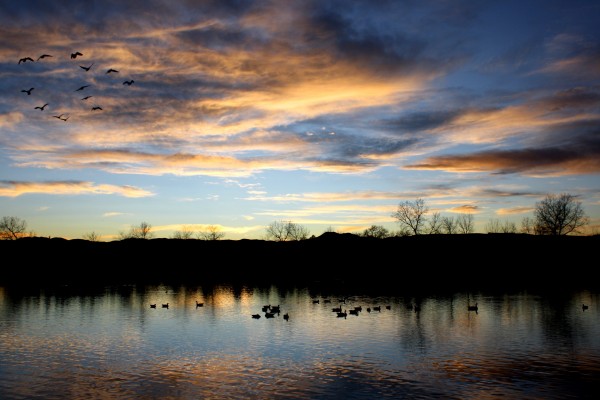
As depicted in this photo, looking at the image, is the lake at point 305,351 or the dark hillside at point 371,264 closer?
the lake at point 305,351

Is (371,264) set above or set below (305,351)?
above

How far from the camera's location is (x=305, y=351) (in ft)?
122

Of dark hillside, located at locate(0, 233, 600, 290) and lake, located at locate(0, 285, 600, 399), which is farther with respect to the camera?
dark hillside, located at locate(0, 233, 600, 290)

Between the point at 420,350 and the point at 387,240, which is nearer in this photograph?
the point at 420,350

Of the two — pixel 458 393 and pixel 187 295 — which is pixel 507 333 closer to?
pixel 458 393

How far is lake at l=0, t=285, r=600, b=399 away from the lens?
27219mm

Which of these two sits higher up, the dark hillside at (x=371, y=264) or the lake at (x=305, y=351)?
the dark hillside at (x=371, y=264)

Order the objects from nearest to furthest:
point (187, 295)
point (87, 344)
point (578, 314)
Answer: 1. point (87, 344)
2. point (578, 314)
3. point (187, 295)

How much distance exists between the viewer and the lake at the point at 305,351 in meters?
27.2

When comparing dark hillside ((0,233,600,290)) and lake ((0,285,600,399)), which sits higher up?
dark hillside ((0,233,600,290))

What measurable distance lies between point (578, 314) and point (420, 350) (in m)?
26.4

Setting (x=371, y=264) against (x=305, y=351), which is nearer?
(x=305, y=351)

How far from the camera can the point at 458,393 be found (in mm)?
25812

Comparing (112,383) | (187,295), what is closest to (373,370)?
(112,383)
